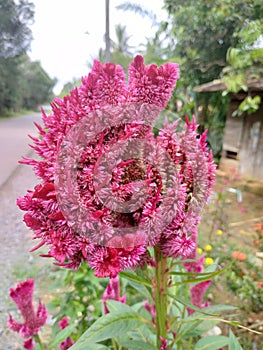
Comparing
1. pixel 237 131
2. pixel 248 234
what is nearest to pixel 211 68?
pixel 237 131

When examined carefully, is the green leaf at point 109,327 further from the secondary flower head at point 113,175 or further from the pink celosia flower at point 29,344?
the pink celosia flower at point 29,344

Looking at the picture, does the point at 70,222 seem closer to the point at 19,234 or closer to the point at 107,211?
the point at 107,211

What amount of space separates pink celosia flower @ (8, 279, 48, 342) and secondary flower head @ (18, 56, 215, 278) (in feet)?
0.96

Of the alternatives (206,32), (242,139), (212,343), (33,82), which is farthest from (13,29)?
(242,139)

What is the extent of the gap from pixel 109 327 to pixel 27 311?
0.78ft

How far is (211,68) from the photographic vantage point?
328 cm

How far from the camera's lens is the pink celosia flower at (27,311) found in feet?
1.75

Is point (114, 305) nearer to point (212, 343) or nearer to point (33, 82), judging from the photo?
point (212, 343)

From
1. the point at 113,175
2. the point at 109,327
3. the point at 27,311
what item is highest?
the point at 113,175

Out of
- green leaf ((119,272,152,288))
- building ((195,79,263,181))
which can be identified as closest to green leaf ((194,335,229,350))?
green leaf ((119,272,152,288))

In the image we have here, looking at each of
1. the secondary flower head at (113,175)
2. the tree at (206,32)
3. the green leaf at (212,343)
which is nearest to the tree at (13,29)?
the secondary flower head at (113,175)

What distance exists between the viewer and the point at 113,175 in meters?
0.26

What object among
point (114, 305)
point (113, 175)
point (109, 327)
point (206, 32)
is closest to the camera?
point (113, 175)

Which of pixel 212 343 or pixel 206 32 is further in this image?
pixel 206 32
